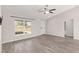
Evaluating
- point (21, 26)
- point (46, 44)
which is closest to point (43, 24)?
point (21, 26)

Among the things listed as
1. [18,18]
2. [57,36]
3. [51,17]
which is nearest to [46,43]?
[57,36]

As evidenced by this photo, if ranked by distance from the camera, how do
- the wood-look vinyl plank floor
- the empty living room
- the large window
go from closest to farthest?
the large window
the empty living room
the wood-look vinyl plank floor

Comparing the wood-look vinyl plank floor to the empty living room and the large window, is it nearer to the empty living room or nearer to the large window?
the empty living room

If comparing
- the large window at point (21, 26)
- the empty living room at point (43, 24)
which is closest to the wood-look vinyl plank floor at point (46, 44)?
the empty living room at point (43, 24)

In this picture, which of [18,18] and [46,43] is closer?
[18,18]

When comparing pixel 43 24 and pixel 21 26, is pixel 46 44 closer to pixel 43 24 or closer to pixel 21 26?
pixel 43 24

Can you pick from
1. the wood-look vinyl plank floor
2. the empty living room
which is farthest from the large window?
the wood-look vinyl plank floor

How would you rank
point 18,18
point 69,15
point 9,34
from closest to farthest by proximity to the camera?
1. point 18,18
2. point 69,15
3. point 9,34

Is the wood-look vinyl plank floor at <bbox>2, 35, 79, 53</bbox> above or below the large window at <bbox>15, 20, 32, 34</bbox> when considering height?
below

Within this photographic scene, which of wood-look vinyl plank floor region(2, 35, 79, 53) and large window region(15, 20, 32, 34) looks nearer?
large window region(15, 20, 32, 34)

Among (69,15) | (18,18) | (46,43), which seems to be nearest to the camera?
(18,18)
